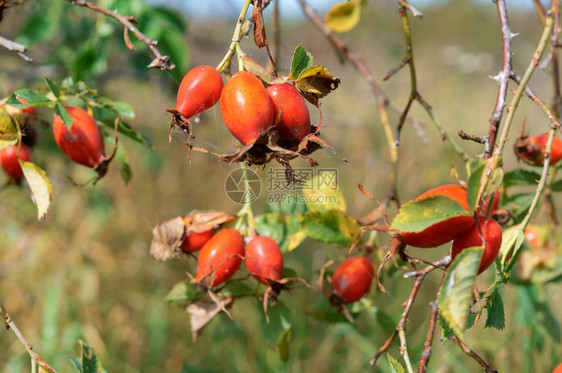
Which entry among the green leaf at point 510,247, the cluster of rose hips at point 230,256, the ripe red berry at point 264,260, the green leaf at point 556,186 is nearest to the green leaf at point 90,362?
the cluster of rose hips at point 230,256

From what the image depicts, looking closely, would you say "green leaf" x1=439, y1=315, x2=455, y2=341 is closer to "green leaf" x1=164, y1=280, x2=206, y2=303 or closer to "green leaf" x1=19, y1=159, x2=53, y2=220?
"green leaf" x1=164, y1=280, x2=206, y2=303

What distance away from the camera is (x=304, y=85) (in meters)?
0.93

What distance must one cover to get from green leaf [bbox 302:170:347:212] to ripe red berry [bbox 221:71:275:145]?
52cm

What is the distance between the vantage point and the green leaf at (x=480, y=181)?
29.5 inches

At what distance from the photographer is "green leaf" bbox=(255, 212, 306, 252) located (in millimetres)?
1365

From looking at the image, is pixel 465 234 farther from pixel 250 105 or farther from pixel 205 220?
pixel 205 220

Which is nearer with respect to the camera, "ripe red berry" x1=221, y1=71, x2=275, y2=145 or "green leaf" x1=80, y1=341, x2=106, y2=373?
"ripe red berry" x1=221, y1=71, x2=275, y2=145

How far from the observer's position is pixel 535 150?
1.34 metres

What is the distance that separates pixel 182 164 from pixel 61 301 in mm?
1447

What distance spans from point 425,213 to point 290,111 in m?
0.29

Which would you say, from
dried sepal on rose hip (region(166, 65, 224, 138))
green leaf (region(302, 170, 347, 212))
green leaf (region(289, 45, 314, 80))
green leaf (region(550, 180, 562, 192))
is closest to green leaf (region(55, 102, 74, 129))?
dried sepal on rose hip (region(166, 65, 224, 138))

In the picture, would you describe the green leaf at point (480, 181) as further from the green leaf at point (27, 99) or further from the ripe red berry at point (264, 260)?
the green leaf at point (27, 99)

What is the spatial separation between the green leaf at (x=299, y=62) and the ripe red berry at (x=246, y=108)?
0.08 m

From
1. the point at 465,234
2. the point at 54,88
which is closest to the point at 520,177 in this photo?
the point at 465,234
